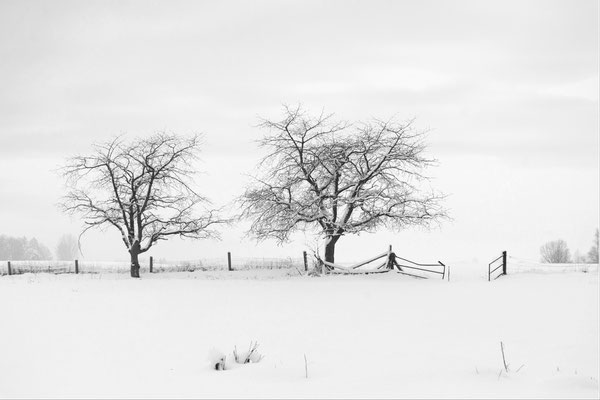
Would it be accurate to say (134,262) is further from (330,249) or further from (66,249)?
(66,249)

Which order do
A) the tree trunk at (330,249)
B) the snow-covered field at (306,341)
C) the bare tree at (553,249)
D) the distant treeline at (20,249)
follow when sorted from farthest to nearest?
1. the distant treeline at (20,249)
2. the bare tree at (553,249)
3. the tree trunk at (330,249)
4. the snow-covered field at (306,341)

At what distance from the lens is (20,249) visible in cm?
10269

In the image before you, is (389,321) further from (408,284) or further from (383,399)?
(408,284)

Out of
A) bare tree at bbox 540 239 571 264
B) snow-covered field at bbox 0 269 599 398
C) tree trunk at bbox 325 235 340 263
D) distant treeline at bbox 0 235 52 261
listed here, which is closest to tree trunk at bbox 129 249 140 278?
snow-covered field at bbox 0 269 599 398

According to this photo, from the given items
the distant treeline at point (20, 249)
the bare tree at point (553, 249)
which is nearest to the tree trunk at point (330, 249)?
the bare tree at point (553, 249)

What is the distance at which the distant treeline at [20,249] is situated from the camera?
90.3m

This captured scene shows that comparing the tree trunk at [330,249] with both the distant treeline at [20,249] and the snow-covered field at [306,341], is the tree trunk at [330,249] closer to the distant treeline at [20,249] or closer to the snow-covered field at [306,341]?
the snow-covered field at [306,341]

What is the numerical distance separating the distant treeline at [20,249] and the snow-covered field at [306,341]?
8030cm

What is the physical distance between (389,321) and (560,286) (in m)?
9.34

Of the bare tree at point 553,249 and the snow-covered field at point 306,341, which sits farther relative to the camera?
the bare tree at point 553,249

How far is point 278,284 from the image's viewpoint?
70.6 feet

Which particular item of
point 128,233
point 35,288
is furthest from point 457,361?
point 128,233

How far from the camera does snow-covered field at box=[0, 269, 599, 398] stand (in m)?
7.55

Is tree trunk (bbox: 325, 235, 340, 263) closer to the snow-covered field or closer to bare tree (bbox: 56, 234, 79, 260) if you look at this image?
the snow-covered field
